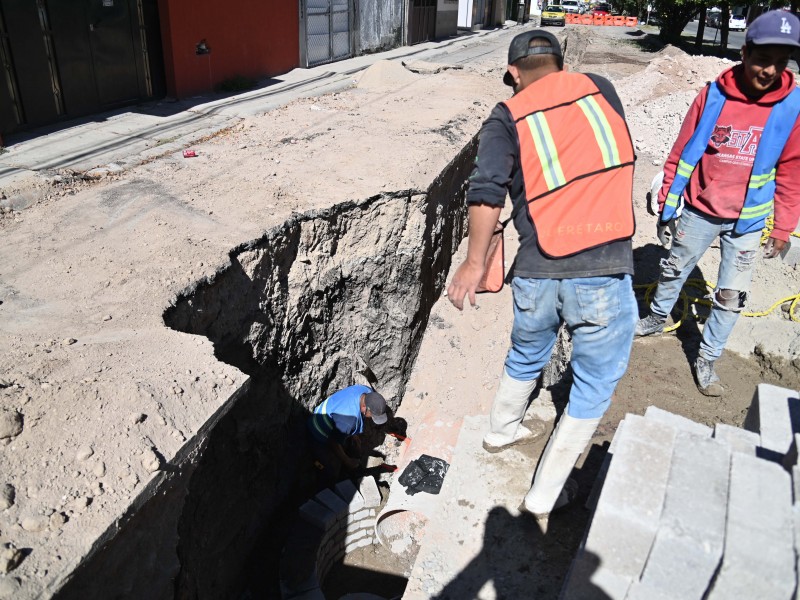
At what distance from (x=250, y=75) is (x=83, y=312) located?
9.77 m

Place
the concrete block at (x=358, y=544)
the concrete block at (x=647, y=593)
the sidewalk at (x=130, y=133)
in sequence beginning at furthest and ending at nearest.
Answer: the sidewalk at (x=130, y=133) → the concrete block at (x=358, y=544) → the concrete block at (x=647, y=593)

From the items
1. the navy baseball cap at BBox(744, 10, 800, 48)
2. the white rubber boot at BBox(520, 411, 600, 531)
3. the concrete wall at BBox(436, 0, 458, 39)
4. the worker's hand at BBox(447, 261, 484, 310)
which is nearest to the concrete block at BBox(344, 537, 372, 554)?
the white rubber boot at BBox(520, 411, 600, 531)

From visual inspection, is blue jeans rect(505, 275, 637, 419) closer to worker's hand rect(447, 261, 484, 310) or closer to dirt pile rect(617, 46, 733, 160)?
worker's hand rect(447, 261, 484, 310)

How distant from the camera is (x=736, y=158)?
11.7 feet

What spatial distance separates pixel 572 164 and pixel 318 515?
11.1 ft

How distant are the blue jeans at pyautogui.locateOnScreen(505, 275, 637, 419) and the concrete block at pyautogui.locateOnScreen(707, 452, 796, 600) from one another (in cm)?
85

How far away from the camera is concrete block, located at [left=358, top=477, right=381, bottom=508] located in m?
4.92

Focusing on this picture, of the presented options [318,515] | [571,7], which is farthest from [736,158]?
[571,7]

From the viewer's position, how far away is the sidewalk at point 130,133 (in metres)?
6.54

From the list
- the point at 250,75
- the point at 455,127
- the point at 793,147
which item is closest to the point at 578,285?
the point at 793,147

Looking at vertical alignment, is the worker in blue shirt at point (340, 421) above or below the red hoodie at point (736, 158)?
below

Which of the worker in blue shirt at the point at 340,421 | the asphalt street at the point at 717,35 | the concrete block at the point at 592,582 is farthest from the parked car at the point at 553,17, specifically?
the concrete block at the point at 592,582

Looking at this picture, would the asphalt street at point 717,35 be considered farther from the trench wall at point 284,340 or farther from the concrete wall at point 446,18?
the trench wall at point 284,340

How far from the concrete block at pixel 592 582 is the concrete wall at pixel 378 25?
16.6m
